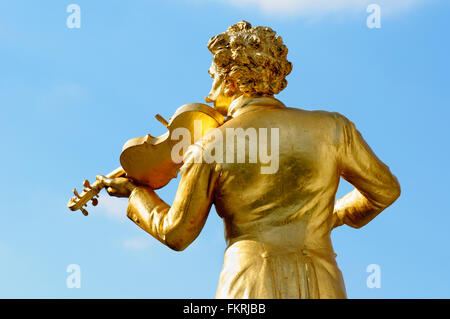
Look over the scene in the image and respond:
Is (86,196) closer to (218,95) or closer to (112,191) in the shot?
(112,191)

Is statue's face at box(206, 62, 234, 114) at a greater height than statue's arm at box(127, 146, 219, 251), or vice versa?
statue's face at box(206, 62, 234, 114)

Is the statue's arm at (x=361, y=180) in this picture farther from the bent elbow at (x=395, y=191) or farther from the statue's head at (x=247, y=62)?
the statue's head at (x=247, y=62)

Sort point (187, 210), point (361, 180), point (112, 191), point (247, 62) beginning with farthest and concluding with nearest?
1. point (112, 191)
2. point (247, 62)
3. point (361, 180)
4. point (187, 210)

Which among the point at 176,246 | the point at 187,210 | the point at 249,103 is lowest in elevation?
the point at 176,246

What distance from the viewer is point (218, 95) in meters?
7.97

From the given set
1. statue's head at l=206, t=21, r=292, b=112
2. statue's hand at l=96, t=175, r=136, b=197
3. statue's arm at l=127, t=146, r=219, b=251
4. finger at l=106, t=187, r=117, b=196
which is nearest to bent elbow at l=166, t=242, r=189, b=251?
statue's arm at l=127, t=146, r=219, b=251

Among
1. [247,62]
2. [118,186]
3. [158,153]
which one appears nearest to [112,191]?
[118,186]

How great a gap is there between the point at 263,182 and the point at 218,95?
114 cm

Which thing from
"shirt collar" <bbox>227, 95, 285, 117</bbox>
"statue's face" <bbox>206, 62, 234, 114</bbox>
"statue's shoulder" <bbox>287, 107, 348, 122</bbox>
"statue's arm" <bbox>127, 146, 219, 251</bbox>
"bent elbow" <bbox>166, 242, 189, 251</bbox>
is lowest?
"bent elbow" <bbox>166, 242, 189, 251</bbox>

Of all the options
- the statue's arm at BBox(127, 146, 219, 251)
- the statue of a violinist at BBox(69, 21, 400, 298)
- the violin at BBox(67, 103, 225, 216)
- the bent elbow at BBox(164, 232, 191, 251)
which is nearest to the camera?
the statue of a violinist at BBox(69, 21, 400, 298)

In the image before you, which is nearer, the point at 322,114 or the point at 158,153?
the point at 322,114

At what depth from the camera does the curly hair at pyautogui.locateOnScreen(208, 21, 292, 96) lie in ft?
25.3

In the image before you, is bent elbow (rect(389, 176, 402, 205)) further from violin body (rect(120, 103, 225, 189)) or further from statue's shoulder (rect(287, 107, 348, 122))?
violin body (rect(120, 103, 225, 189))
